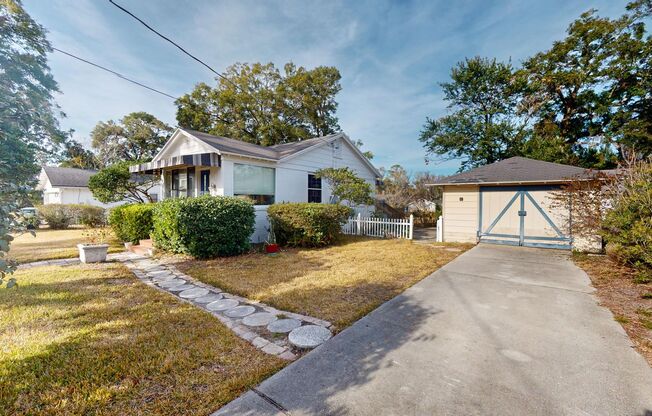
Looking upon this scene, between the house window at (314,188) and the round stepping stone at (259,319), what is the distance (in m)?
8.62

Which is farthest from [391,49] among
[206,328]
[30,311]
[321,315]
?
[30,311]

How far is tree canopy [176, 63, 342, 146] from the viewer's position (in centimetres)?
2191

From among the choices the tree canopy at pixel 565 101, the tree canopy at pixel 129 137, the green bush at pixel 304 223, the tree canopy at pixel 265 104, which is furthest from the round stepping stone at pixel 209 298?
the tree canopy at pixel 129 137

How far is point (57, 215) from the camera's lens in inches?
599

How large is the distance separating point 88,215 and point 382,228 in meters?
17.7

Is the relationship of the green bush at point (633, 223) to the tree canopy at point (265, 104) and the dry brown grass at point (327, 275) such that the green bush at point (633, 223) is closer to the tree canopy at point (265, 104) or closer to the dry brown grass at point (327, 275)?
the dry brown grass at point (327, 275)

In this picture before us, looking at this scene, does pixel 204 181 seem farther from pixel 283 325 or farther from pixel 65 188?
pixel 65 188

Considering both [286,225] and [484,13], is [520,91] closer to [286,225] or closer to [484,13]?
[484,13]

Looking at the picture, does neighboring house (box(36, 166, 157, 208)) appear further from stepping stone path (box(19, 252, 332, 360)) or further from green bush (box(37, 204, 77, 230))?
stepping stone path (box(19, 252, 332, 360))

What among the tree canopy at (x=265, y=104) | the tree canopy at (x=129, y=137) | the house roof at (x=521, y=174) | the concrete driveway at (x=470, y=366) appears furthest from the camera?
the tree canopy at (x=129, y=137)

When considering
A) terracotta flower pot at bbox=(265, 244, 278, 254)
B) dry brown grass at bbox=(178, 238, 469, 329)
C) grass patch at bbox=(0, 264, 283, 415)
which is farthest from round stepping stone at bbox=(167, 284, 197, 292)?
terracotta flower pot at bbox=(265, 244, 278, 254)

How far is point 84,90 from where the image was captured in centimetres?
775

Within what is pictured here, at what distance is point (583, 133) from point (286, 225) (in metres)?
19.9

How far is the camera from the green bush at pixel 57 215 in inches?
589
